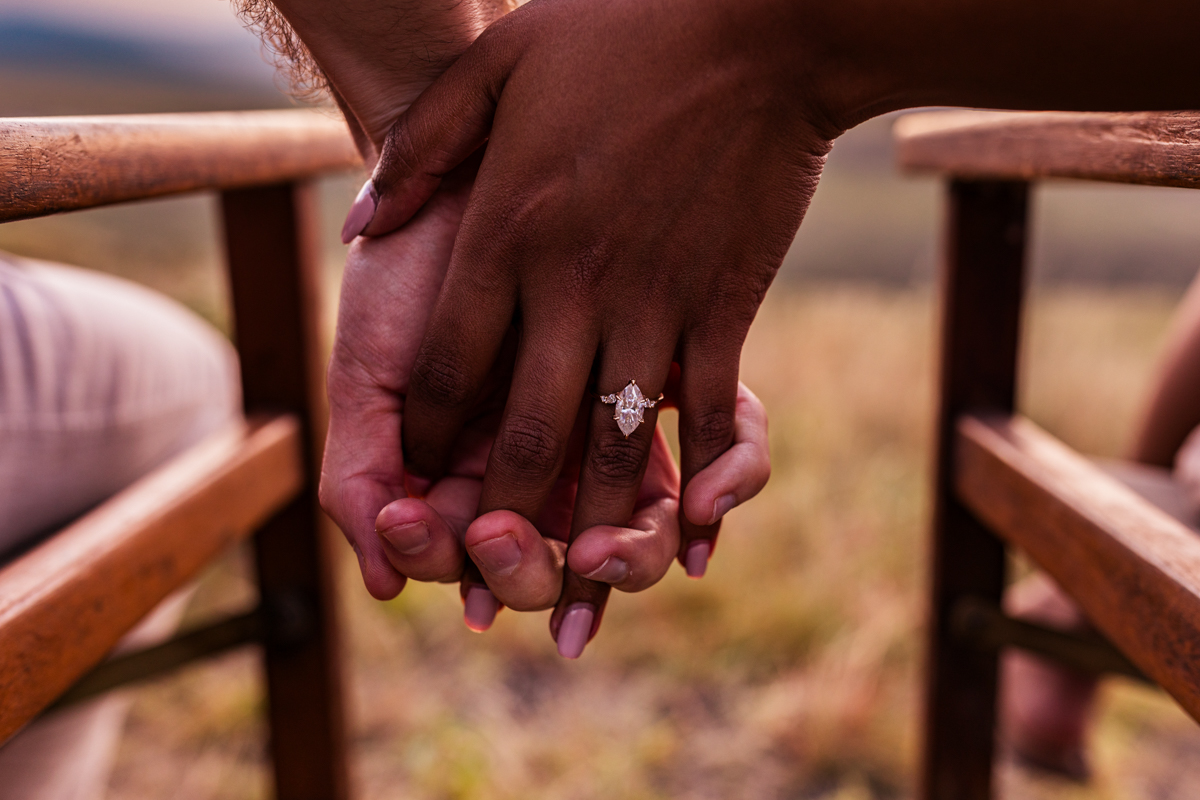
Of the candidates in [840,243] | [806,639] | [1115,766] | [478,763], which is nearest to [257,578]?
[478,763]

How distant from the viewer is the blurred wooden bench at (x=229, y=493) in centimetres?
55

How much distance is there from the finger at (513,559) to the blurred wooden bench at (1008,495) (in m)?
0.41

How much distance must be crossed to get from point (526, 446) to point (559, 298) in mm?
97

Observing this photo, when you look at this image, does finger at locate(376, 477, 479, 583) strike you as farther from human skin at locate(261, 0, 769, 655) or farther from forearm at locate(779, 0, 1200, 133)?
forearm at locate(779, 0, 1200, 133)

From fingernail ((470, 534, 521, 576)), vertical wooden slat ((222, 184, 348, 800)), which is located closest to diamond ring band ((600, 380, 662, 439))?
fingernail ((470, 534, 521, 576))

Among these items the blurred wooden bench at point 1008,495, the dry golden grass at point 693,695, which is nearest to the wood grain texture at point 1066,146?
the blurred wooden bench at point 1008,495

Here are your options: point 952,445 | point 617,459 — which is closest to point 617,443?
point 617,459

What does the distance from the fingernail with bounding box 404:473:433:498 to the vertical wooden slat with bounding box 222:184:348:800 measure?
43 centimetres

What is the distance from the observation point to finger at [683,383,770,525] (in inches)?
23.5

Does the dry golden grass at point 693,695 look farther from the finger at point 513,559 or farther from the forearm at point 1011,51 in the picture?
the forearm at point 1011,51

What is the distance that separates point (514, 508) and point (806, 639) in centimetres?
124

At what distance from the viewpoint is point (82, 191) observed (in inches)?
21.6

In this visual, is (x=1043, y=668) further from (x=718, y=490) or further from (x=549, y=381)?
(x=549, y=381)

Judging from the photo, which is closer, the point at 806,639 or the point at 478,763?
the point at 478,763
